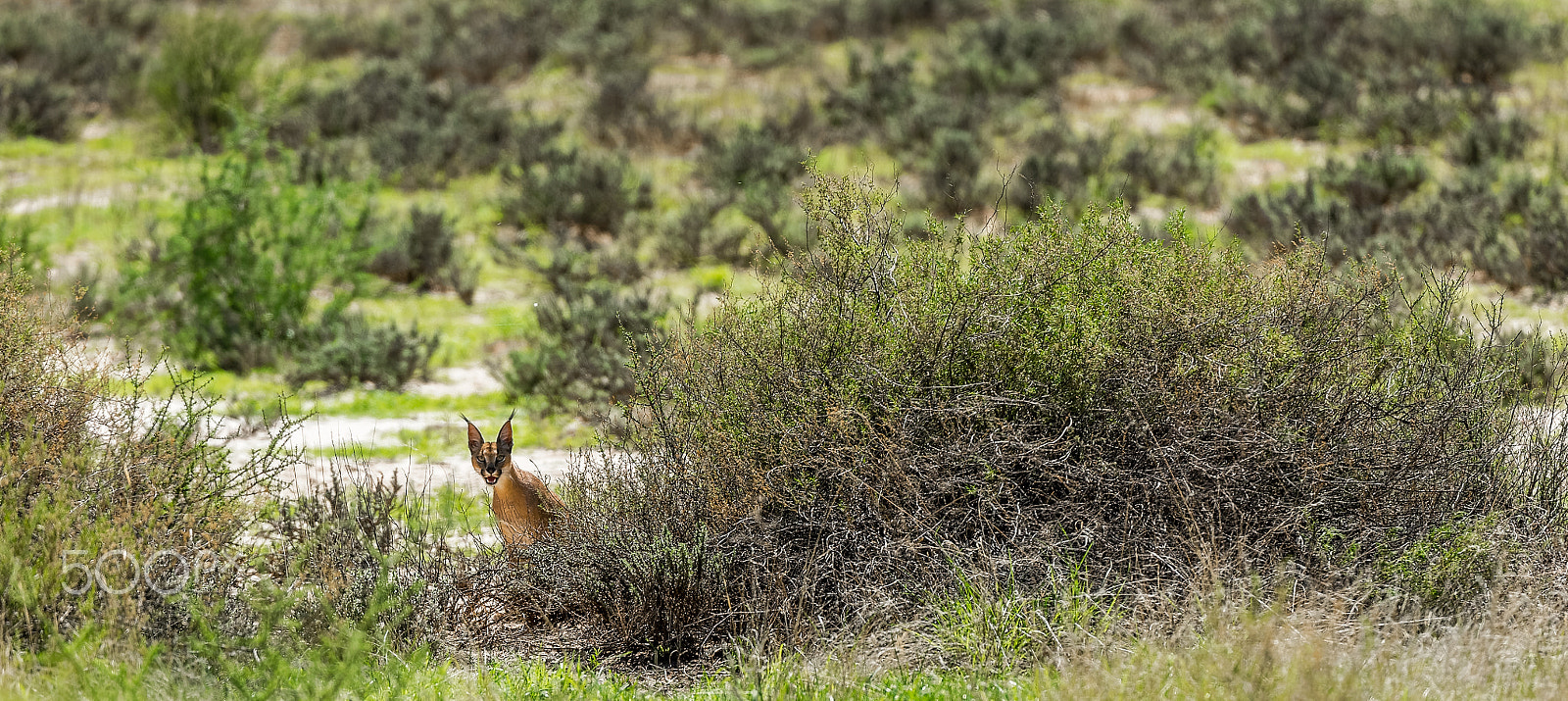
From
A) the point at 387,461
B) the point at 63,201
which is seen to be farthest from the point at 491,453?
the point at 63,201

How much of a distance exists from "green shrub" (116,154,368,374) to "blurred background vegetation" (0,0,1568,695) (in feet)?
0.10

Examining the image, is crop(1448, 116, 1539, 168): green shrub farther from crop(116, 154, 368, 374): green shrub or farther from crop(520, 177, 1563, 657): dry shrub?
crop(116, 154, 368, 374): green shrub

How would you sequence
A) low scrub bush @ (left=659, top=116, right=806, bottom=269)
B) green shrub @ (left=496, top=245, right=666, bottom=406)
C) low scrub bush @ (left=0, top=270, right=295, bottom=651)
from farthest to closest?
low scrub bush @ (left=659, top=116, right=806, bottom=269) < green shrub @ (left=496, top=245, right=666, bottom=406) < low scrub bush @ (left=0, top=270, right=295, bottom=651)

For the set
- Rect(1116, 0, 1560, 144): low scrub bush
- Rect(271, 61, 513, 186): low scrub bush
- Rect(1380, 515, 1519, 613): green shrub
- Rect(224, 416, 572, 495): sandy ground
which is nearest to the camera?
Rect(1380, 515, 1519, 613): green shrub

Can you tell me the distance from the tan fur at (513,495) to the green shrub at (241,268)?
16.1 feet

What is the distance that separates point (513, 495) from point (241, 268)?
18.5 feet

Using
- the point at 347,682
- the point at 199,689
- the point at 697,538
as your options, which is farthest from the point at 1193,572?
the point at 199,689

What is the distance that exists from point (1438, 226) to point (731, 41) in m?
10.7

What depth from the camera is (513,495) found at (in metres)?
4.43

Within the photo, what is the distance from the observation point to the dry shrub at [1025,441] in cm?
394

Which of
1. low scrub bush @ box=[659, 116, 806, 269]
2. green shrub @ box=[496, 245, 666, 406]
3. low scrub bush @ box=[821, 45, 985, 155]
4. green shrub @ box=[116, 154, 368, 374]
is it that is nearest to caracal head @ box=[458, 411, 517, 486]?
green shrub @ box=[496, 245, 666, 406]

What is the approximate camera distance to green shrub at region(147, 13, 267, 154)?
14.1m

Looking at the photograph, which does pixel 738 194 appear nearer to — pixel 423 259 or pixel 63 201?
pixel 423 259

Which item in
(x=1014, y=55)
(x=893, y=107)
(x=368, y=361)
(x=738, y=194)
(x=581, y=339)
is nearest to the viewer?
(x=368, y=361)
